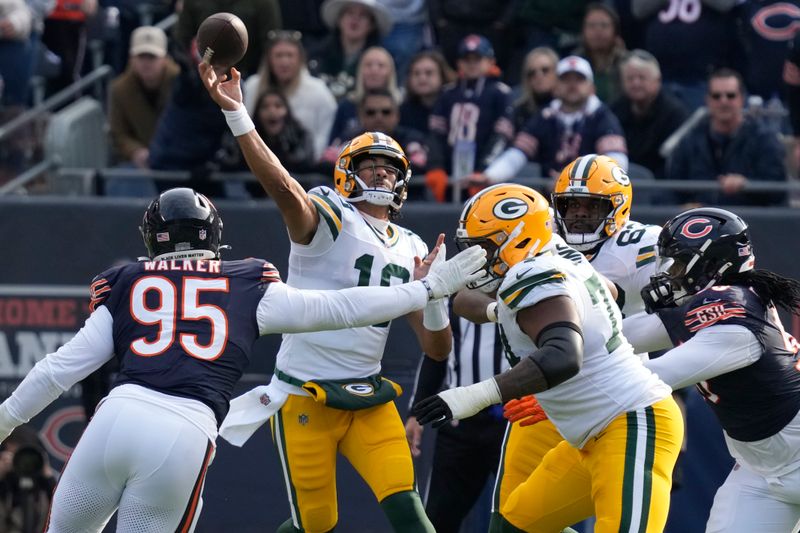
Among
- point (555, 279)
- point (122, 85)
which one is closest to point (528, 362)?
point (555, 279)

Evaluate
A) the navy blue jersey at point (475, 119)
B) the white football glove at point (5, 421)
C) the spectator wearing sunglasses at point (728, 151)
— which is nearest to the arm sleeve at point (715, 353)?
the white football glove at point (5, 421)

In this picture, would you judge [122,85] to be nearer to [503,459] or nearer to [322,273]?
[322,273]

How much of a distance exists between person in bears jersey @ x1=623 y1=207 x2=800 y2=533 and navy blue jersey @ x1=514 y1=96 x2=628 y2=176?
327 centimetres

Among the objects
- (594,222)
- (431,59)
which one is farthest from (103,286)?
(431,59)

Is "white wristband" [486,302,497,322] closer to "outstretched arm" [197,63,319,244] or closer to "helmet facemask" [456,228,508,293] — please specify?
"helmet facemask" [456,228,508,293]

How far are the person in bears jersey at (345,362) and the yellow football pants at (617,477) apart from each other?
2.10 feet

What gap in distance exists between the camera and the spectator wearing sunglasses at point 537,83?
949 centimetres

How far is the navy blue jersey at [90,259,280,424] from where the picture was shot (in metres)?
5.17

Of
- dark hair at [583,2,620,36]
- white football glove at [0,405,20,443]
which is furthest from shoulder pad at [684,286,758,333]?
dark hair at [583,2,620,36]

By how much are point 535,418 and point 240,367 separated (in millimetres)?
1244

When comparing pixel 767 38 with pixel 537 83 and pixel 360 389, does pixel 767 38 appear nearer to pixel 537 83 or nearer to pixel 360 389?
pixel 537 83

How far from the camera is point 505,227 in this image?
5375 millimetres

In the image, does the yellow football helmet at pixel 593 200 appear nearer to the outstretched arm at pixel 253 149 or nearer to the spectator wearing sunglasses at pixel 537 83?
the outstretched arm at pixel 253 149

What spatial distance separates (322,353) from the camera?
20.4ft
